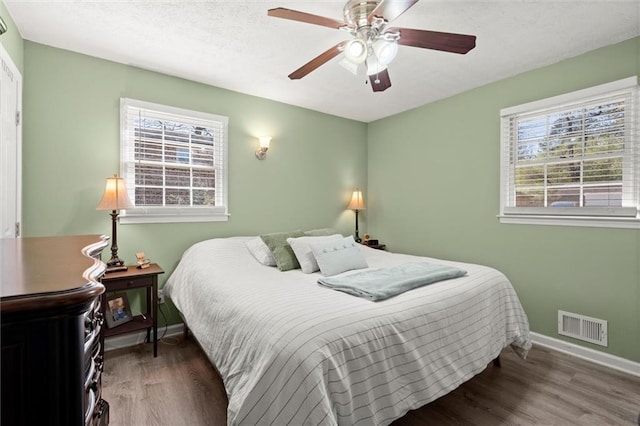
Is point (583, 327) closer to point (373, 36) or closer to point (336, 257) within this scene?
point (336, 257)

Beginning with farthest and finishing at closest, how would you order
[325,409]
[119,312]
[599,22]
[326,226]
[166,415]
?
[326,226] → [119,312] → [599,22] → [166,415] → [325,409]

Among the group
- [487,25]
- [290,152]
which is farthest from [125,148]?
[487,25]

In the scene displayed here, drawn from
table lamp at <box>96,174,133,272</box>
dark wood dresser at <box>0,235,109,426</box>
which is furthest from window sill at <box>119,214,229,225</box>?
dark wood dresser at <box>0,235,109,426</box>

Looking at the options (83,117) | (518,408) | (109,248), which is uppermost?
(83,117)

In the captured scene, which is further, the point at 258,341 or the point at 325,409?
the point at 258,341

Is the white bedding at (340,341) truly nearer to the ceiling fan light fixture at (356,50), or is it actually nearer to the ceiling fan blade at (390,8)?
the ceiling fan light fixture at (356,50)

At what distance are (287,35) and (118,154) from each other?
6.11 ft

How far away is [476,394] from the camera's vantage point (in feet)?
6.97

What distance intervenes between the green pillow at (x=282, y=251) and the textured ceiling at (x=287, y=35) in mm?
1610

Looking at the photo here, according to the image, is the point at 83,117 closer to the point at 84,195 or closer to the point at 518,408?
the point at 84,195

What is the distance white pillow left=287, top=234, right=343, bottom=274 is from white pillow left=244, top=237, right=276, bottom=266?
0.24 meters

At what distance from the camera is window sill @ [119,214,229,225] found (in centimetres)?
285

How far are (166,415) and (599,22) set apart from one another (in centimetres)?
396

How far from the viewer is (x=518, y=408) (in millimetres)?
1978
